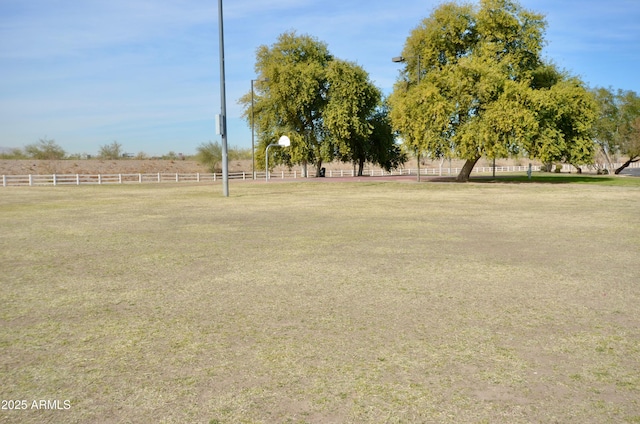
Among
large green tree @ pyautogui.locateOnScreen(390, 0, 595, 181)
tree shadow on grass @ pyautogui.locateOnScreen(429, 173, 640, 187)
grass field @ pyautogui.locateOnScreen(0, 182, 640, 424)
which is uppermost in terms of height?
large green tree @ pyautogui.locateOnScreen(390, 0, 595, 181)

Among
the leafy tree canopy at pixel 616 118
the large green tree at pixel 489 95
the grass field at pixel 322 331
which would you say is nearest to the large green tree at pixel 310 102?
the large green tree at pixel 489 95

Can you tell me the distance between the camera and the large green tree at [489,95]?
33250 millimetres

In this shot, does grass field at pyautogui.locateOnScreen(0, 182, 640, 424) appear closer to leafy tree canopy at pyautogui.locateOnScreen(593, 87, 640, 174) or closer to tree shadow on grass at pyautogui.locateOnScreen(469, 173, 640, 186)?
tree shadow on grass at pyautogui.locateOnScreen(469, 173, 640, 186)

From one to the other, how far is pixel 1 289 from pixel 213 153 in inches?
2656

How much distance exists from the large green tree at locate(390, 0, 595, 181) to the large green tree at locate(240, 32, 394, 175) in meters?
11.1

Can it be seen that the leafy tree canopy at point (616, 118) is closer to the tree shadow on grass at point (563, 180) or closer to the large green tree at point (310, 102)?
the tree shadow on grass at point (563, 180)

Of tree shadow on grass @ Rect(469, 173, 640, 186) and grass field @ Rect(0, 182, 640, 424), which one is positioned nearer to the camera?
grass field @ Rect(0, 182, 640, 424)

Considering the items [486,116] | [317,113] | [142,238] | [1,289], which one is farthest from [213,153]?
[1,289]

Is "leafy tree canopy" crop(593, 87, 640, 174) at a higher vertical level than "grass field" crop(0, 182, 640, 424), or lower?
higher

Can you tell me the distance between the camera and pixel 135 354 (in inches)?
163

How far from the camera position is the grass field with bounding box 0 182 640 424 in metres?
3.29

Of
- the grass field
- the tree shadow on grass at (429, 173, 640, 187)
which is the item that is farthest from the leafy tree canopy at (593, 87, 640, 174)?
the grass field

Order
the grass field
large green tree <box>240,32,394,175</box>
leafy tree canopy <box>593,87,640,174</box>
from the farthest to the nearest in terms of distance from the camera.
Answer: leafy tree canopy <box>593,87,640,174</box> → large green tree <box>240,32,394,175</box> → the grass field

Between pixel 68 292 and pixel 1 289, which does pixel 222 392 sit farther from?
pixel 1 289
